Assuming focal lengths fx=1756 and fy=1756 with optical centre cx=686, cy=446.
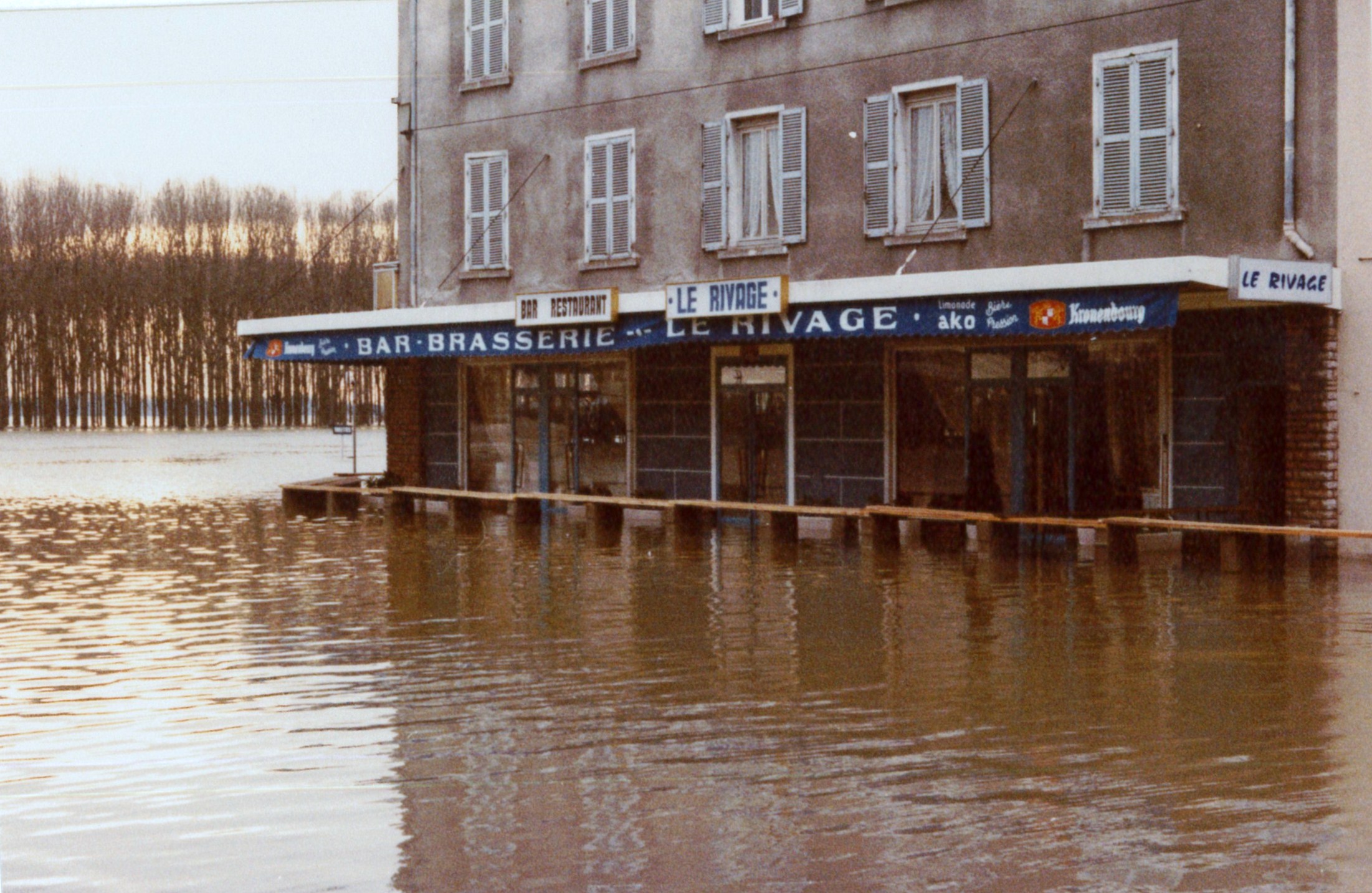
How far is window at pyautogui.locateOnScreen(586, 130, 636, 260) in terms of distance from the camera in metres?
23.4

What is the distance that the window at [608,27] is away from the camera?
23281 millimetres

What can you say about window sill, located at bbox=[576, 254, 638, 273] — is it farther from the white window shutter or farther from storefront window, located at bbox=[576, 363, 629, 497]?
the white window shutter

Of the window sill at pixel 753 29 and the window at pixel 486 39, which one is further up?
the window at pixel 486 39

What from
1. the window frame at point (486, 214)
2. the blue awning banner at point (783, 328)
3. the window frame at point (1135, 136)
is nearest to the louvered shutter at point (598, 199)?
the blue awning banner at point (783, 328)

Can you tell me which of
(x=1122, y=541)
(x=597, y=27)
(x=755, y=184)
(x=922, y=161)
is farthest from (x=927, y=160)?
(x=597, y=27)

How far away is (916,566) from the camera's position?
626 inches

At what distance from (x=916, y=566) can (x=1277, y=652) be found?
19.2ft

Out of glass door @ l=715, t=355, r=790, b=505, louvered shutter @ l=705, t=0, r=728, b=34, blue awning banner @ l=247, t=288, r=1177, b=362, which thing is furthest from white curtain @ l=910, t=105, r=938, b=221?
louvered shutter @ l=705, t=0, r=728, b=34

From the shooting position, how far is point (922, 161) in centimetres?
2012

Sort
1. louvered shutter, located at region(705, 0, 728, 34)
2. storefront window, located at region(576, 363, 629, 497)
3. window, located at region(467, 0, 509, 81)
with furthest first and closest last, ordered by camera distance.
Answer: window, located at region(467, 0, 509, 81) → storefront window, located at region(576, 363, 629, 497) → louvered shutter, located at region(705, 0, 728, 34)

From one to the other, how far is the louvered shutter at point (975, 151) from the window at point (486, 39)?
26.2 ft

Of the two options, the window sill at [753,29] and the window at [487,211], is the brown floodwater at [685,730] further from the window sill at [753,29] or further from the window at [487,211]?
the window at [487,211]

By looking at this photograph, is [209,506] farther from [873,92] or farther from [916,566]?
[916,566]

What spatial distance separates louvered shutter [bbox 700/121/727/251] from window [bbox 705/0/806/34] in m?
1.21
